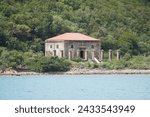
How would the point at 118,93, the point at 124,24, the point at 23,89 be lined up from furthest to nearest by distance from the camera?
the point at 124,24
the point at 23,89
the point at 118,93

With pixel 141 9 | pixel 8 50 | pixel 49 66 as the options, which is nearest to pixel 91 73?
pixel 49 66

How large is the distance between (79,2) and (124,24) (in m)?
7.05

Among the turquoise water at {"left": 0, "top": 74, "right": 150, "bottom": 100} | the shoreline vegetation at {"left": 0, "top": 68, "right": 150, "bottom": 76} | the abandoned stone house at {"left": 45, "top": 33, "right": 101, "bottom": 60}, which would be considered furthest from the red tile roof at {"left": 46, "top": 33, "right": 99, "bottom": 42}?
the turquoise water at {"left": 0, "top": 74, "right": 150, "bottom": 100}

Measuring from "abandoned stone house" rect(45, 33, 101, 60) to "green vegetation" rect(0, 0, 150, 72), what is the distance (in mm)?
1280

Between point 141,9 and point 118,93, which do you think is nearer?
point 118,93

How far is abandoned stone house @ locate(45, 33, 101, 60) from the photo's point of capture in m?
83.7

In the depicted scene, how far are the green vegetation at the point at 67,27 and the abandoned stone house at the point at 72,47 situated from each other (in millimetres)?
1280

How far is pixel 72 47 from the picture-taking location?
8406cm

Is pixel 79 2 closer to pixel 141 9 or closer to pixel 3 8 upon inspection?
pixel 141 9

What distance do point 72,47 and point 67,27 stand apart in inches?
351

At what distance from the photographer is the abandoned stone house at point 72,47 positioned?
275ft

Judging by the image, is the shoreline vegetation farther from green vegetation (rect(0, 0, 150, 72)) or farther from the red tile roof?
the red tile roof

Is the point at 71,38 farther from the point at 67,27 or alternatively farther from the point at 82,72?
the point at 82,72

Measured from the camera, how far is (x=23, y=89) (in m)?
48.6
